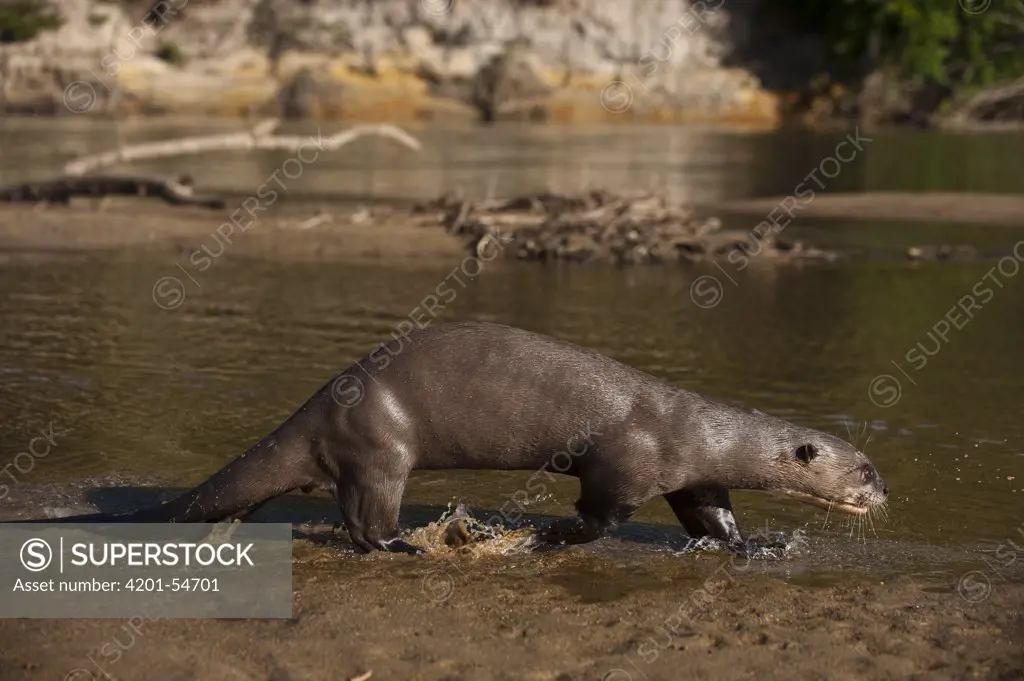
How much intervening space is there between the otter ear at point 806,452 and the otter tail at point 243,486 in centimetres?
256

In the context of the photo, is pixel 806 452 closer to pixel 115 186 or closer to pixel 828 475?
pixel 828 475

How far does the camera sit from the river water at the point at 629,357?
8703 mm

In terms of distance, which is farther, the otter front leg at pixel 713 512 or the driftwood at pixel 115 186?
the driftwood at pixel 115 186

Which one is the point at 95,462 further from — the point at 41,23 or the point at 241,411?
the point at 41,23

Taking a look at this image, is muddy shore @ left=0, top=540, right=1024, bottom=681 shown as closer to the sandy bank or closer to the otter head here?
the otter head

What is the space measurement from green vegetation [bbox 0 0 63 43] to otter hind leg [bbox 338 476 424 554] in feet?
180

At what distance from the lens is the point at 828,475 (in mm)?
7711

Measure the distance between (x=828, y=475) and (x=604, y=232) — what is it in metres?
12.1

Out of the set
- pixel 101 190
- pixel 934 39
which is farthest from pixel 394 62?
pixel 101 190

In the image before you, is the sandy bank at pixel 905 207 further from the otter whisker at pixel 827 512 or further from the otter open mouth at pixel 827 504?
the otter open mouth at pixel 827 504

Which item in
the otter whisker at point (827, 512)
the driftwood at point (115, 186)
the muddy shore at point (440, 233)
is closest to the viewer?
the otter whisker at point (827, 512)

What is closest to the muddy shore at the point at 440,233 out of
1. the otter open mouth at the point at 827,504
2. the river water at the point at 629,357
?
the river water at the point at 629,357

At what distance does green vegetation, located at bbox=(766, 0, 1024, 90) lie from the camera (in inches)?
2206

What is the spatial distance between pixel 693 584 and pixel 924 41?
53.2 meters
